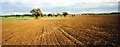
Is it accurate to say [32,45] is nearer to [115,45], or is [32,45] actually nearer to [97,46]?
[97,46]

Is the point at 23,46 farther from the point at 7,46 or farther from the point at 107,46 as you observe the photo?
the point at 107,46

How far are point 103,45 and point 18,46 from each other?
15.9 ft

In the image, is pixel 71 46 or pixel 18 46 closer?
pixel 71 46

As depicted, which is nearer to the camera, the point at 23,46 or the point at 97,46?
the point at 97,46

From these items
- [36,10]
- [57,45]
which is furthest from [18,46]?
[36,10]

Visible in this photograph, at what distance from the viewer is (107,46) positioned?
38.8 feet

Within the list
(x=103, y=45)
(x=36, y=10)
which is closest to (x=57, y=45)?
(x=103, y=45)

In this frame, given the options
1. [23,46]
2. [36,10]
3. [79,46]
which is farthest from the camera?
[36,10]

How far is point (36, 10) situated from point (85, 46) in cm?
6309

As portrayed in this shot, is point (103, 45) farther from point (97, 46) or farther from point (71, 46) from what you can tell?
point (71, 46)

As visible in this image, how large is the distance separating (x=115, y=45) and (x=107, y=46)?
0.55m

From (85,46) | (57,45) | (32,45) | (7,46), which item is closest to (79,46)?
(85,46)

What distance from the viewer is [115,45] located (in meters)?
12.1

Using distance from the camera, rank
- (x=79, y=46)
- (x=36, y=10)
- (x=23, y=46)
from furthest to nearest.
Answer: (x=36, y=10)
(x=23, y=46)
(x=79, y=46)
